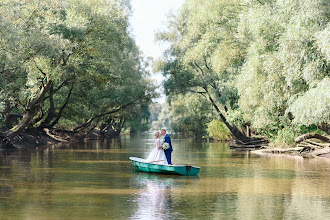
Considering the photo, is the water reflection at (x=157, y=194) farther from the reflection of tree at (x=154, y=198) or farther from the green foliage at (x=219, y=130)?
the green foliage at (x=219, y=130)

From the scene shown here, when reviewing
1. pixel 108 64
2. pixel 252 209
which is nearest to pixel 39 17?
pixel 108 64

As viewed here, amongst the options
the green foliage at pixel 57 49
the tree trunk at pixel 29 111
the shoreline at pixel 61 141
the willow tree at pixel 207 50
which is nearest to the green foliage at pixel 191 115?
the willow tree at pixel 207 50

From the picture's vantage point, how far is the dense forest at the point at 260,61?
2386cm

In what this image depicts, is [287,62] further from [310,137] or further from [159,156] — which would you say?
[159,156]

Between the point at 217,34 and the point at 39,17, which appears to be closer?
the point at 39,17

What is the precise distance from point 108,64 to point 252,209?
83.5 ft

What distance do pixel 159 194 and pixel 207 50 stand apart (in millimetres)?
25463

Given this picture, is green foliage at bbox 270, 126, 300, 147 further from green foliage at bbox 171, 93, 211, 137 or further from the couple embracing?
green foliage at bbox 171, 93, 211, 137

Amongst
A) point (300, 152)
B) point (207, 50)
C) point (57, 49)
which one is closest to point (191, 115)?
point (207, 50)

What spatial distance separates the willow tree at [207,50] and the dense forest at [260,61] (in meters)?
0.08

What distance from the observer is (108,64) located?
3544 centimetres

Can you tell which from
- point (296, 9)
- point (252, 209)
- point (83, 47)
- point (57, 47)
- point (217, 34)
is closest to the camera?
point (252, 209)

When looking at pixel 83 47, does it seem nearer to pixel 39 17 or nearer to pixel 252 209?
pixel 39 17

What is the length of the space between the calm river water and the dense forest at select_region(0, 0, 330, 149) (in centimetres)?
680
